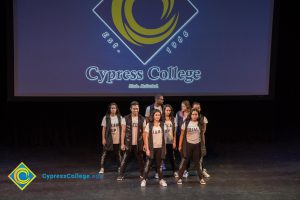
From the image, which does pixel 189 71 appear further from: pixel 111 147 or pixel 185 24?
pixel 111 147

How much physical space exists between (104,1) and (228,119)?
3.32 metres

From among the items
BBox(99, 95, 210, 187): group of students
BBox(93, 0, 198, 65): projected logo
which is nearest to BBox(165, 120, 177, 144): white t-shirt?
BBox(99, 95, 210, 187): group of students

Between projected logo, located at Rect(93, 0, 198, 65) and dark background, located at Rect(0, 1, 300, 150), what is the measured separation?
0.96 metres

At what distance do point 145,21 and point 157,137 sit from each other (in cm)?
271

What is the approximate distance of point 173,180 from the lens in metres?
7.13

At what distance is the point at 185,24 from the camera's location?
28.8 feet

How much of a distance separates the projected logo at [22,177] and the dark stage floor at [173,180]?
0.08 metres

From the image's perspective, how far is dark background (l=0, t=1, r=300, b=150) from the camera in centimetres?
885

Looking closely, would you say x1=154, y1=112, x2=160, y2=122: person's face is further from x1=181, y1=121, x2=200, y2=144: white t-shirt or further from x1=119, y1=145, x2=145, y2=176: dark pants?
x1=119, y1=145, x2=145, y2=176: dark pants

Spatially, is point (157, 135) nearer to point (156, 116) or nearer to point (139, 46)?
point (156, 116)

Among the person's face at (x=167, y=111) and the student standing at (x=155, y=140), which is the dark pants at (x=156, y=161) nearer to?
the student standing at (x=155, y=140)

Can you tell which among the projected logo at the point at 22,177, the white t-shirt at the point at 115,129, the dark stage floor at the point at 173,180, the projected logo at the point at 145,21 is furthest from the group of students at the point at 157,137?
the projected logo at the point at 145,21

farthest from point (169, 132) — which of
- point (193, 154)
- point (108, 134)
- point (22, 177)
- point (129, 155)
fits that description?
point (22, 177)

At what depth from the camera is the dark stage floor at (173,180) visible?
645 centimetres
